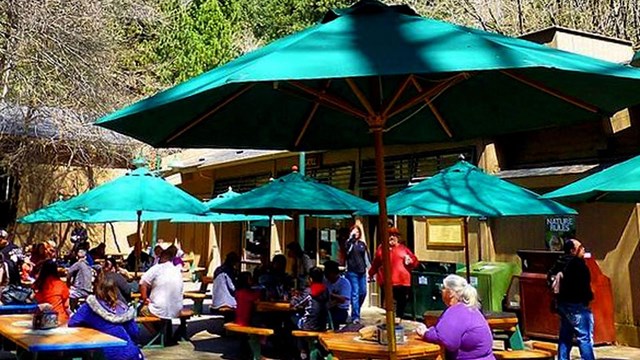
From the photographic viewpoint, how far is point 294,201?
8.78 metres

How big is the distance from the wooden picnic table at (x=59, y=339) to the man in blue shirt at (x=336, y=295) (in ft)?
9.57

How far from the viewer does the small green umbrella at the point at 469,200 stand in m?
Result: 7.24

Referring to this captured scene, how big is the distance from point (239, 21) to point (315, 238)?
763 inches

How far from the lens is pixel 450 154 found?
39.3ft

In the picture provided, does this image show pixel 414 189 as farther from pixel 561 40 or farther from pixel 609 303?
pixel 561 40

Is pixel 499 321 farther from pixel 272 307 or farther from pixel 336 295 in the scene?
pixel 272 307

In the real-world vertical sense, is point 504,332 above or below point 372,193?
below

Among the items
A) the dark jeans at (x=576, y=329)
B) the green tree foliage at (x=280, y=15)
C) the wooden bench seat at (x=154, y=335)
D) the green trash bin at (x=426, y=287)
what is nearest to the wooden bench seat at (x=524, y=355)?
the dark jeans at (x=576, y=329)

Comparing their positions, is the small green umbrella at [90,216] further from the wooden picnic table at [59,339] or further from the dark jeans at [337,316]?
the wooden picnic table at [59,339]

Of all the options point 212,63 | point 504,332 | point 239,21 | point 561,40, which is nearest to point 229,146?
point 504,332

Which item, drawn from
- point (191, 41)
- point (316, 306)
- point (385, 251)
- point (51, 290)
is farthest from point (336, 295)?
point (191, 41)

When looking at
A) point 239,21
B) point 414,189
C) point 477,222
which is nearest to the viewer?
point 414,189

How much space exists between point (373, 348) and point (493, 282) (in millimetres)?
6018

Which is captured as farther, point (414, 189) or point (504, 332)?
point (414, 189)
